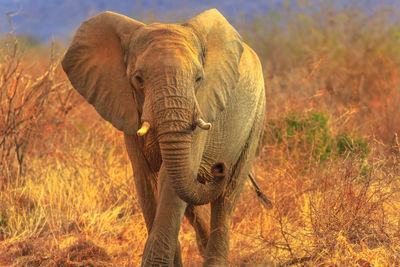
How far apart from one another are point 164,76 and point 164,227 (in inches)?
37.9

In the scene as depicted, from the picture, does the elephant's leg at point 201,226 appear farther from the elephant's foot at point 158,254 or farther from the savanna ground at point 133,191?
the elephant's foot at point 158,254

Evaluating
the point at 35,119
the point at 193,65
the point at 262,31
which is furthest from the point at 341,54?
the point at 193,65

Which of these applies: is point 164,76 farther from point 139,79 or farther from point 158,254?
point 158,254

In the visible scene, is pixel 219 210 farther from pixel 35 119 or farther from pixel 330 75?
pixel 330 75

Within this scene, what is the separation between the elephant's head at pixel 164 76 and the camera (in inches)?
133

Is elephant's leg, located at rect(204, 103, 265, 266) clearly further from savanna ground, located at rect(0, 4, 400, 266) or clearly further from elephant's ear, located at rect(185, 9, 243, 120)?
elephant's ear, located at rect(185, 9, 243, 120)

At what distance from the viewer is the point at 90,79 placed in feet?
13.1

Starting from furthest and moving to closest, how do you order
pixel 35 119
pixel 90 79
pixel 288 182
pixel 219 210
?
1. pixel 35 119
2. pixel 288 182
3. pixel 219 210
4. pixel 90 79

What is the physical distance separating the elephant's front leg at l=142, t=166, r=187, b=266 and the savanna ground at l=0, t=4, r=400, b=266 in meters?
0.79

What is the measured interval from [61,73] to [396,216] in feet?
13.9

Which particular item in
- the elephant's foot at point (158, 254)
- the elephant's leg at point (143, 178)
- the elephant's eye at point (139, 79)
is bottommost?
the elephant's foot at point (158, 254)

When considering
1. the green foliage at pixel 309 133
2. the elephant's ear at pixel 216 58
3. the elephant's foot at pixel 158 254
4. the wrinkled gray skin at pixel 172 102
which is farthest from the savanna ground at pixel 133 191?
the elephant's ear at pixel 216 58

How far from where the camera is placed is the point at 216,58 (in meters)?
3.86

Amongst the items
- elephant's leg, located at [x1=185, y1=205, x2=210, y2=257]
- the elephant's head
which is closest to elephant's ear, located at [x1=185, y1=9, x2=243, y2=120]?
the elephant's head
